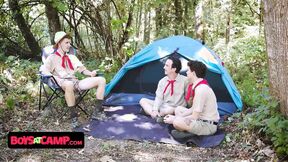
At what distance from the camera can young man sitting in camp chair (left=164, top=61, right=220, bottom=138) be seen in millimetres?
3955

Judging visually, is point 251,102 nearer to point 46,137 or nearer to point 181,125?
point 181,125

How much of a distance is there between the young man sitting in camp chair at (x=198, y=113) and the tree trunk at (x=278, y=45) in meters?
0.70

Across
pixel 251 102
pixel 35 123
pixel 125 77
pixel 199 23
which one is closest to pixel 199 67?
pixel 251 102

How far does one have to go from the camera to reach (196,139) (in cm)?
400

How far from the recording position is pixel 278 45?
3420 mm

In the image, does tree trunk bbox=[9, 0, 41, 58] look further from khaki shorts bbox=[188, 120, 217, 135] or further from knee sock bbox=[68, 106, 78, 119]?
khaki shorts bbox=[188, 120, 217, 135]

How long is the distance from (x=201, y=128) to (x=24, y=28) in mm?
5166

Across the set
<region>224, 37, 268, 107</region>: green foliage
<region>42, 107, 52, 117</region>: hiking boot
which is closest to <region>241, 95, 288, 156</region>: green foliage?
<region>224, 37, 268, 107</region>: green foliage

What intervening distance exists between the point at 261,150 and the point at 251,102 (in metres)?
1.44

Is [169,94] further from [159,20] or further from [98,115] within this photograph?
[159,20]

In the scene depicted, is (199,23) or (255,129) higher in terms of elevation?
(199,23)

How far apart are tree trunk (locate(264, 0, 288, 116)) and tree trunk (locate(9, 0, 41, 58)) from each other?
546 centimetres

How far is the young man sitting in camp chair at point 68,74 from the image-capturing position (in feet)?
15.0

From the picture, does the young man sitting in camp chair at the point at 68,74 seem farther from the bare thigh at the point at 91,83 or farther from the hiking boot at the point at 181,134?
the hiking boot at the point at 181,134
